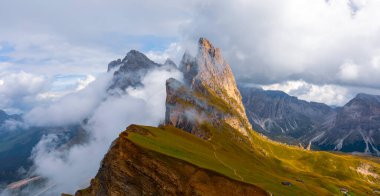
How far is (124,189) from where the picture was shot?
10431cm

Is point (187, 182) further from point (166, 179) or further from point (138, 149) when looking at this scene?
point (138, 149)

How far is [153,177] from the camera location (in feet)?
338

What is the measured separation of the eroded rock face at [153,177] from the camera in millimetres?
103000

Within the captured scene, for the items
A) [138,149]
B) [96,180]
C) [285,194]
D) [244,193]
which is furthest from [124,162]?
[285,194]

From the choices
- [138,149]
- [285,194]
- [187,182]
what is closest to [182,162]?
[187,182]

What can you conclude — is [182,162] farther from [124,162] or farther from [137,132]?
[137,132]

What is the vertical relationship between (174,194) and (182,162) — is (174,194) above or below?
below

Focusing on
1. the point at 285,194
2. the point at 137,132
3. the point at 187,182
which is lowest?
the point at 285,194

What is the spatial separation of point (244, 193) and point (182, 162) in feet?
68.9

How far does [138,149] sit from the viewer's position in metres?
108

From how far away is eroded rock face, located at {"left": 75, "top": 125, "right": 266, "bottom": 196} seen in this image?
10300 centimetres

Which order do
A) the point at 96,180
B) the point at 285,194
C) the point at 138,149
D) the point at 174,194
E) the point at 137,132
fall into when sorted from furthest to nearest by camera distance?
1. the point at 285,194
2. the point at 137,132
3. the point at 96,180
4. the point at 138,149
5. the point at 174,194

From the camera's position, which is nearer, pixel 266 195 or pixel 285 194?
pixel 266 195

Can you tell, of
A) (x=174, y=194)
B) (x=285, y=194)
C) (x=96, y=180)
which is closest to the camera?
(x=174, y=194)
